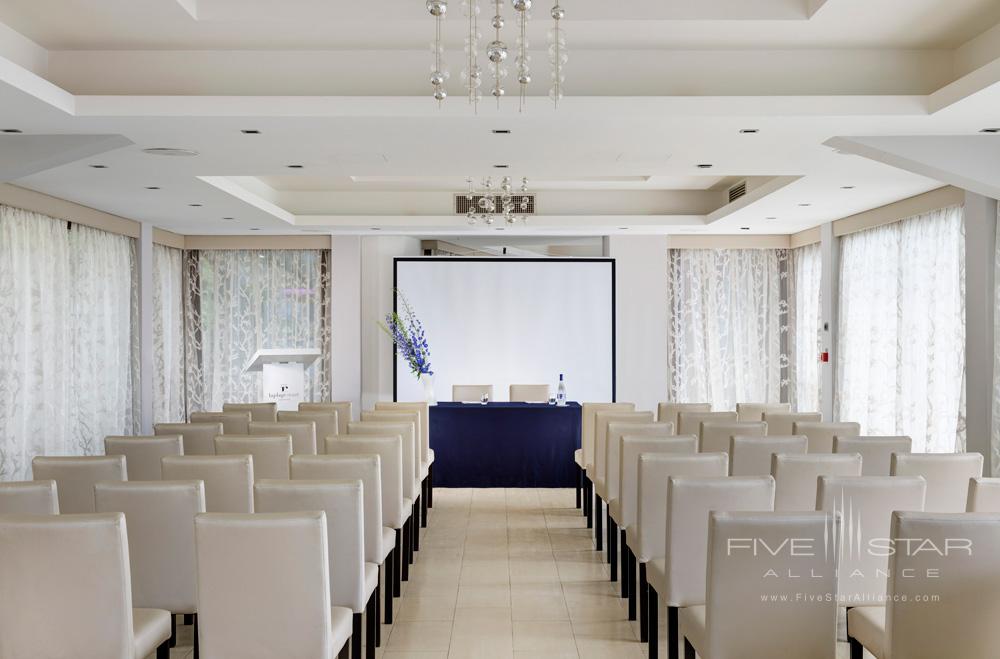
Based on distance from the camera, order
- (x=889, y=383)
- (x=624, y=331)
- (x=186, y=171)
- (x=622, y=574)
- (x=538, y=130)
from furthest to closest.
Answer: (x=624, y=331) → (x=889, y=383) → (x=186, y=171) → (x=538, y=130) → (x=622, y=574)

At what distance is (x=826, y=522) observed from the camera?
2.76 meters

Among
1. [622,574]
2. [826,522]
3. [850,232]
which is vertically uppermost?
[850,232]

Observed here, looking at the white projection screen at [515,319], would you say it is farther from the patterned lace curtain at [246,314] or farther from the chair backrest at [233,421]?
the chair backrest at [233,421]

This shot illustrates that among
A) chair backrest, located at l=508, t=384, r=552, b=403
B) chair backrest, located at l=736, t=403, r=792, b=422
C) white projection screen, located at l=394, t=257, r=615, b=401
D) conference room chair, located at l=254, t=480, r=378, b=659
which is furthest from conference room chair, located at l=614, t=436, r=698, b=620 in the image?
white projection screen, located at l=394, t=257, r=615, b=401

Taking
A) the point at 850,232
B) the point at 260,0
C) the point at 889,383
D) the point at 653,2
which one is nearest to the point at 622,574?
the point at 653,2

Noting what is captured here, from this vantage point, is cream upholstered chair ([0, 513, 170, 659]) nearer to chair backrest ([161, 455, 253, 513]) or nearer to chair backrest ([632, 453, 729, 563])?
chair backrest ([161, 455, 253, 513])

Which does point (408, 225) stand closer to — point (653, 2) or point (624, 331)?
point (624, 331)

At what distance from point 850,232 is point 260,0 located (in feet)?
23.3

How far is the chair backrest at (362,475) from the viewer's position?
404cm

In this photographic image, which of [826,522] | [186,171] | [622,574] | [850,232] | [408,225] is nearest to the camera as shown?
[826,522]

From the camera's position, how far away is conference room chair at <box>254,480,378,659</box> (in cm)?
337

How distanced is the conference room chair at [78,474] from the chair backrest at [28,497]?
0.69 metres

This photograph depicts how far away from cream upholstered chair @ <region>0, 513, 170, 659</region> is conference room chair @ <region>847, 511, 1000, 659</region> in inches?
96.1

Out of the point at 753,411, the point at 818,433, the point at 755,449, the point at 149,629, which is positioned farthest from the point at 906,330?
the point at 149,629
